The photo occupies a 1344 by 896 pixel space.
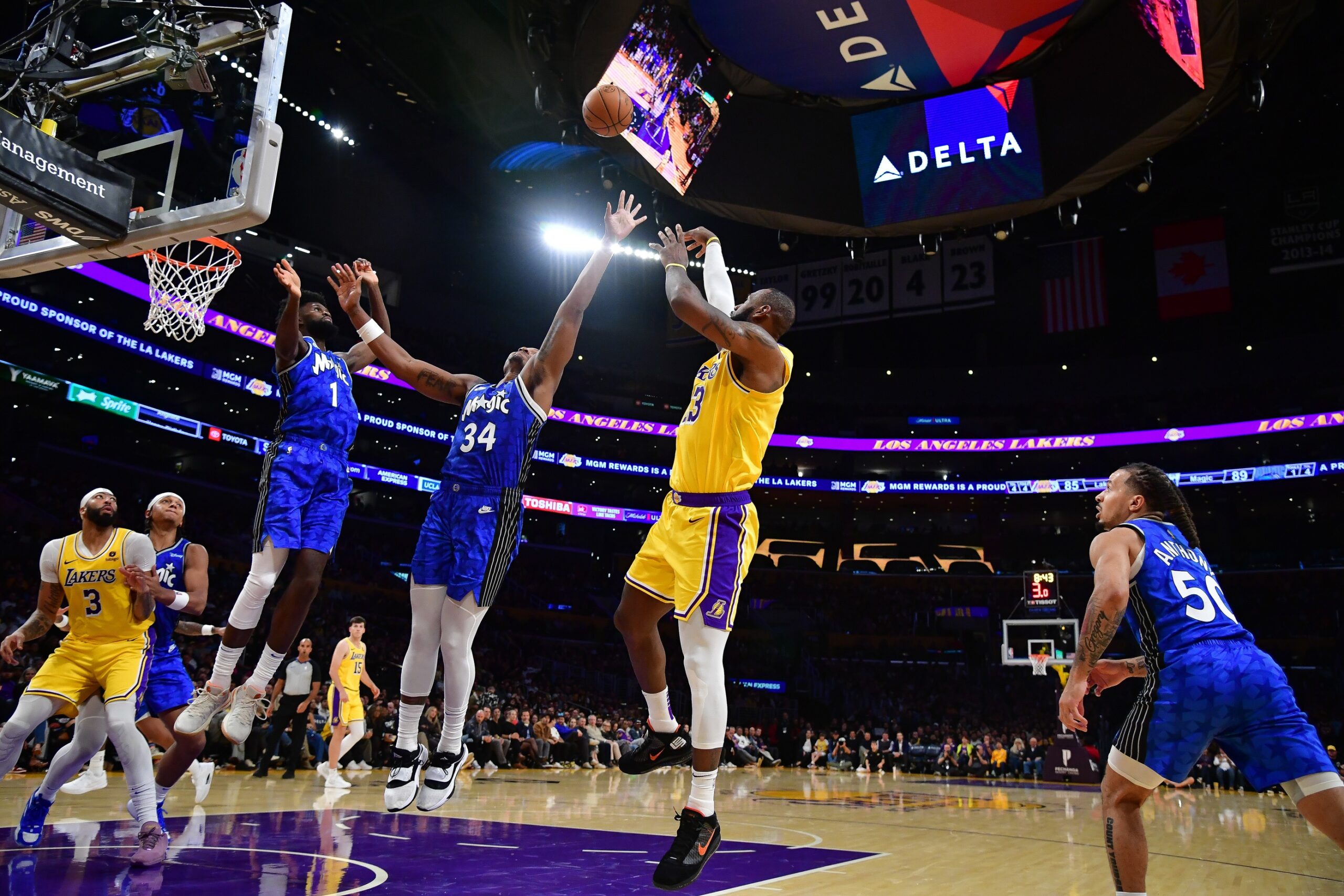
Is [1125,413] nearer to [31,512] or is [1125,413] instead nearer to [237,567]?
[237,567]

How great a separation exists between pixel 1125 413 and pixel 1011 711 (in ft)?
41.6

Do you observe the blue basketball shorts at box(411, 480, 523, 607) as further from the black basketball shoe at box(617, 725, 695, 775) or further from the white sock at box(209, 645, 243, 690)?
the white sock at box(209, 645, 243, 690)

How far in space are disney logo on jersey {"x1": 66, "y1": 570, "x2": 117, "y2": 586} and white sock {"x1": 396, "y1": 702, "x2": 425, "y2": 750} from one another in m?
2.70

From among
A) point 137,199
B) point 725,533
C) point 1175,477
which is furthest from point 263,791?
point 1175,477

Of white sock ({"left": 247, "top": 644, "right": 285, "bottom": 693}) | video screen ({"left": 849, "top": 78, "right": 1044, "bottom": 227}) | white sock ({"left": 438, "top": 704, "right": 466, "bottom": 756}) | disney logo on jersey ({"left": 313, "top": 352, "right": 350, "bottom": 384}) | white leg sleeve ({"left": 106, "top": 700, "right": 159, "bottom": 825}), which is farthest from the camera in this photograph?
video screen ({"left": 849, "top": 78, "right": 1044, "bottom": 227})

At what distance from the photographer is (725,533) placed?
15.4ft

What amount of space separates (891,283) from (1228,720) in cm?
2238

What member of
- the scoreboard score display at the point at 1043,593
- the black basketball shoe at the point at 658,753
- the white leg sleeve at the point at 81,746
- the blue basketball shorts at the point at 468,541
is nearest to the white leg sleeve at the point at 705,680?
the black basketball shoe at the point at 658,753

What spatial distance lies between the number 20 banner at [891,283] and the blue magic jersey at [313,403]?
19.0 m

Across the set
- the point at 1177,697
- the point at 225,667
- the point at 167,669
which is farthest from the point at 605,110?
the point at 167,669

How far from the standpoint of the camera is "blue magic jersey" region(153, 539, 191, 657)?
23.2 ft

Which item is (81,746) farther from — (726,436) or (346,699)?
(346,699)

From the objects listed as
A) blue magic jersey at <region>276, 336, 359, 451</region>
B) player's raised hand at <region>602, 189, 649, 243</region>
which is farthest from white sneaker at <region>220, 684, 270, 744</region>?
player's raised hand at <region>602, 189, 649, 243</region>

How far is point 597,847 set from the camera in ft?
24.6
